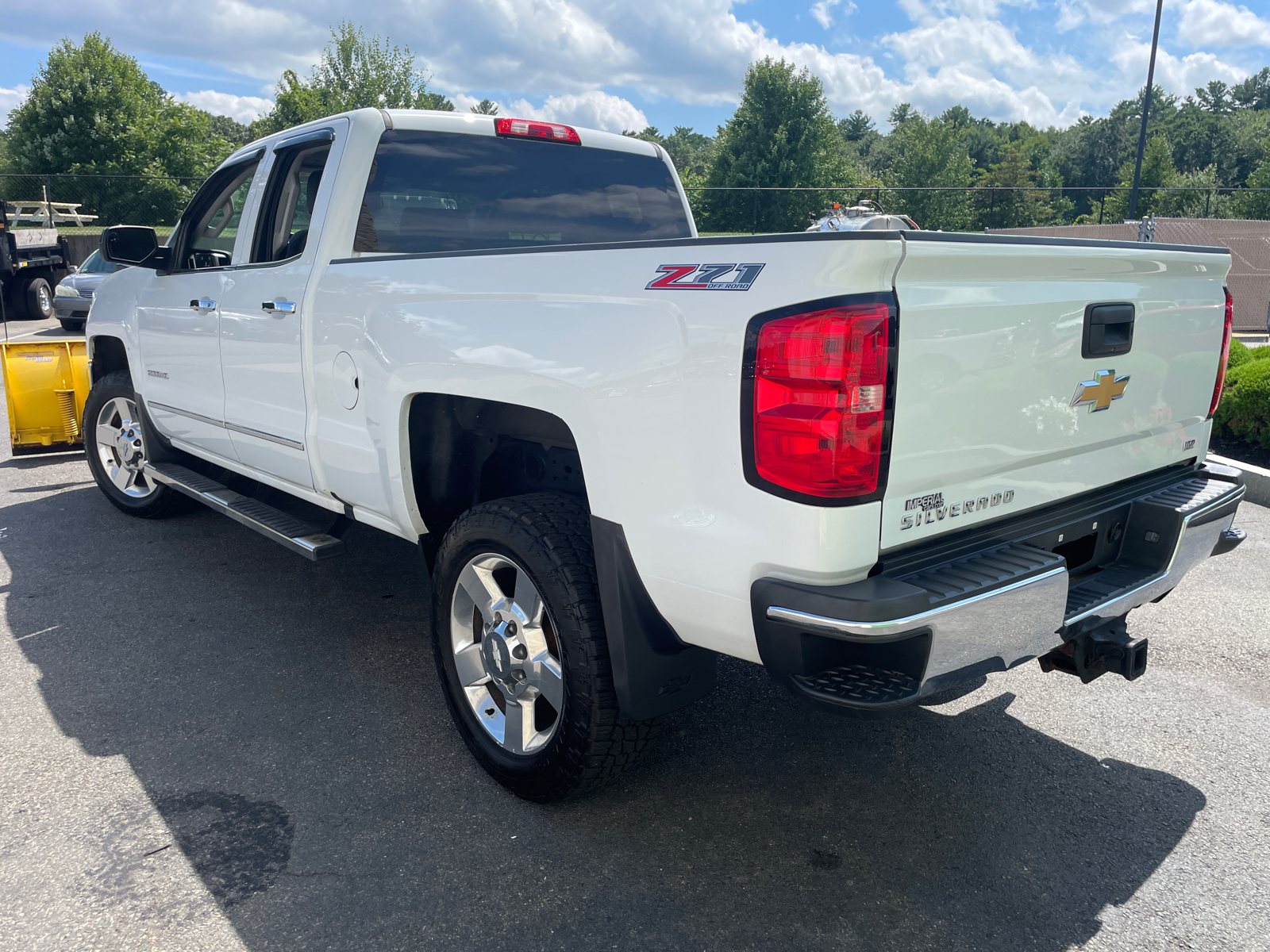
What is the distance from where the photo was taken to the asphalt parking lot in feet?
7.78

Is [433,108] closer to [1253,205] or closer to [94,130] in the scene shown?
[94,130]

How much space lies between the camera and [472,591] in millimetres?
3035

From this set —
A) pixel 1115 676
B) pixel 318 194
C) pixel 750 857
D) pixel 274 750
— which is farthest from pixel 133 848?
pixel 1115 676

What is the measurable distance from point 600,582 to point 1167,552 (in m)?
1.72

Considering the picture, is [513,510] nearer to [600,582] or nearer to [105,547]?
[600,582]

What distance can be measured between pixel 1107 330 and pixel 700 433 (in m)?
1.26

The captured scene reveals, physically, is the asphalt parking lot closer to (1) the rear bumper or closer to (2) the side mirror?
(1) the rear bumper

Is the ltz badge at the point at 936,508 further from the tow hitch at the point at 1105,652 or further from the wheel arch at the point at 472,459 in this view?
the wheel arch at the point at 472,459

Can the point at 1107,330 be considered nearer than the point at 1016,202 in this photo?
Yes

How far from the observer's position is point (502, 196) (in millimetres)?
3988

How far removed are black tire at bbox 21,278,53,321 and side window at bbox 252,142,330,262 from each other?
18.7m

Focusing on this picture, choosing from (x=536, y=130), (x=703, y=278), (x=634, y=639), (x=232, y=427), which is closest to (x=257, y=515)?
(x=232, y=427)

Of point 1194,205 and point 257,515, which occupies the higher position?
point 1194,205

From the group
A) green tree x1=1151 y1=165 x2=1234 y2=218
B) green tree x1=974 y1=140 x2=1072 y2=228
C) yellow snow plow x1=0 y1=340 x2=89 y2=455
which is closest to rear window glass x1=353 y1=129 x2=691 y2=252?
→ yellow snow plow x1=0 y1=340 x2=89 y2=455
